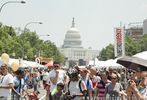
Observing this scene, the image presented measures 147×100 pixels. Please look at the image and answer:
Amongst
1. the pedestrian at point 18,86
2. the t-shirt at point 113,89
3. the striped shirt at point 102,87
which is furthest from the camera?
the striped shirt at point 102,87

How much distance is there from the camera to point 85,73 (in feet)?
44.2

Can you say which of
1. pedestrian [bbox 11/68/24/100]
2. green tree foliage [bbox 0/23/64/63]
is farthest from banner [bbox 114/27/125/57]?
green tree foliage [bbox 0/23/64/63]

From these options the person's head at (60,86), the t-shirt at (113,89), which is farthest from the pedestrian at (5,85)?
the t-shirt at (113,89)

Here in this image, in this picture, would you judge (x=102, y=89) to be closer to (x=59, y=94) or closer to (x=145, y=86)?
(x=59, y=94)

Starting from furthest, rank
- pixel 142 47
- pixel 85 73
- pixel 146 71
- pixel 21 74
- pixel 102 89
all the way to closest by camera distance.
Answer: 1. pixel 142 47
2. pixel 102 89
3. pixel 21 74
4. pixel 85 73
5. pixel 146 71

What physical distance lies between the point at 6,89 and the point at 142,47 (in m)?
113

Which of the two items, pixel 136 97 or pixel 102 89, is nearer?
pixel 136 97

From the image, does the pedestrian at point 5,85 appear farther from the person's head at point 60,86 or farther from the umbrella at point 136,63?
the umbrella at point 136,63

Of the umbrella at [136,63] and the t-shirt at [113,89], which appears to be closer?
the umbrella at [136,63]

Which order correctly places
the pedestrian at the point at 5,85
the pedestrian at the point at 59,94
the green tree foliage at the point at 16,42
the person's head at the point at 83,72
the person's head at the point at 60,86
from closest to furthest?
1. the person's head at the point at 60,86
2. the pedestrian at the point at 59,94
3. the person's head at the point at 83,72
4. the pedestrian at the point at 5,85
5. the green tree foliage at the point at 16,42

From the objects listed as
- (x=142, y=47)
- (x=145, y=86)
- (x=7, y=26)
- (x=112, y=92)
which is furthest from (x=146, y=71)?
(x=142, y=47)

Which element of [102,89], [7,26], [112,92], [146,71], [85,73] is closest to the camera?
[146,71]

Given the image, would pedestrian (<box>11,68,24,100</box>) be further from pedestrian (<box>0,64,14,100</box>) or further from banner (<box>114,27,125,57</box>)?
banner (<box>114,27,125,57</box>)

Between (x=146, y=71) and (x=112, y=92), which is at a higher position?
(x=146, y=71)
